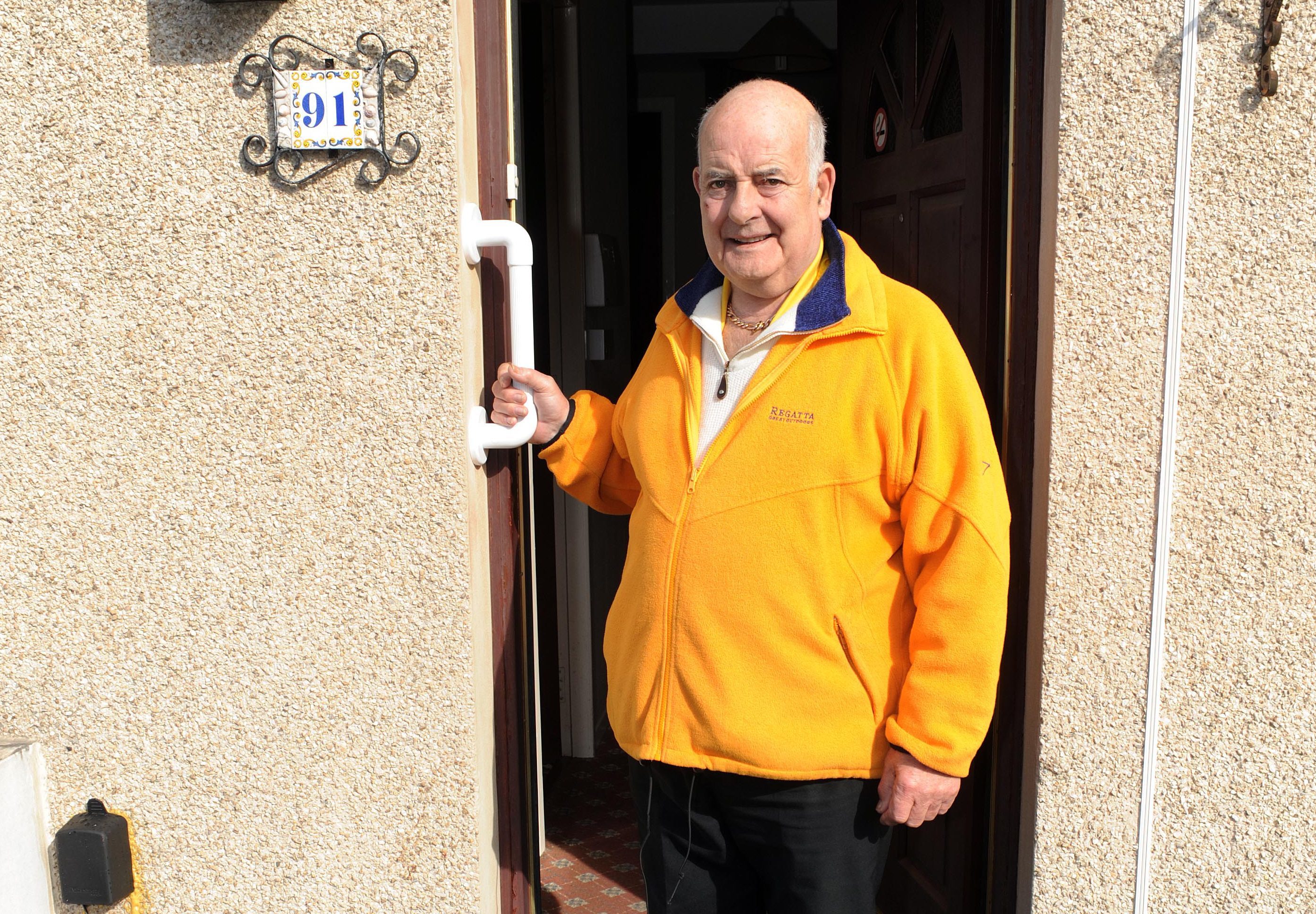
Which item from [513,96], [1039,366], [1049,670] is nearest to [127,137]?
[513,96]

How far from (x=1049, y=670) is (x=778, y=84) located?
1.14 meters

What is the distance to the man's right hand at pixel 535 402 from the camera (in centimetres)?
200

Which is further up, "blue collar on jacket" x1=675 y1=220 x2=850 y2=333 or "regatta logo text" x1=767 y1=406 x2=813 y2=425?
"blue collar on jacket" x1=675 y1=220 x2=850 y2=333

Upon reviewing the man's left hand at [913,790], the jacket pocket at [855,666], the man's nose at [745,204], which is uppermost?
the man's nose at [745,204]

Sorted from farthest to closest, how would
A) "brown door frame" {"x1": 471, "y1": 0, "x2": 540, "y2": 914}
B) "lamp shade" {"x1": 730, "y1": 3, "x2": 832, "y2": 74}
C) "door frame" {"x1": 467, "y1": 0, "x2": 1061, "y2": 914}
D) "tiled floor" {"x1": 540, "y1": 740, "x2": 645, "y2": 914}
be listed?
"lamp shade" {"x1": 730, "y1": 3, "x2": 832, "y2": 74} < "tiled floor" {"x1": 540, "y1": 740, "x2": 645, "y2": 914} < "brown door frame" {"x1": 471, "y1": 0, "x2": 540, "y2": 914} < "door frame" {"x1": 467, "y1": 0, "x2": 1061, "y2": 914}

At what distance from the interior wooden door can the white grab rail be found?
0.91 meters

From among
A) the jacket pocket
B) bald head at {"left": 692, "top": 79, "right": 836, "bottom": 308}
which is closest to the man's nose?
bald head at {"left": 692, "top": 79, "right": 836, "bottom": 308}

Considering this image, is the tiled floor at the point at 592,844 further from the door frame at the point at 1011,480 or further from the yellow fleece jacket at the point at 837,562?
the yellow fleece jacket at the point at 837,562

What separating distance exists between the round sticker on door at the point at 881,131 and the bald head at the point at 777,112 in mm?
857

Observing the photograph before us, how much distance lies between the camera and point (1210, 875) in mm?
1920

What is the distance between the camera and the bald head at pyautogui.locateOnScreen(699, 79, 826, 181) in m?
1.71

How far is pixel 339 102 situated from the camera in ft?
6.33

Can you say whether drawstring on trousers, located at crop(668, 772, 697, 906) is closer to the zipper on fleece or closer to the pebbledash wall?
the zipper on fleece

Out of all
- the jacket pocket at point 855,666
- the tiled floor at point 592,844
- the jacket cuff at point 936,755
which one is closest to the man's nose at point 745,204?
the jacket pocket at point 855,666
